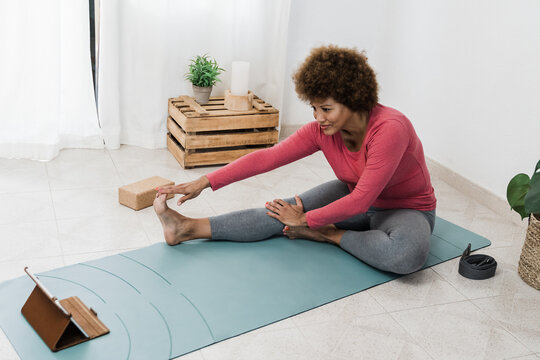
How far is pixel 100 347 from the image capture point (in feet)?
5.51

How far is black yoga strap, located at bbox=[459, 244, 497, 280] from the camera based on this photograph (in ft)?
7.21

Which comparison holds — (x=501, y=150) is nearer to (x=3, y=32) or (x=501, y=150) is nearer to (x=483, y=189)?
(x=483, y=189)

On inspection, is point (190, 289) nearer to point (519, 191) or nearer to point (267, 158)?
point (267, 158)

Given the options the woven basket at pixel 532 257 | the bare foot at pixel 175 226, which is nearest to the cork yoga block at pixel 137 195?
the bare foot at pixel 175 226

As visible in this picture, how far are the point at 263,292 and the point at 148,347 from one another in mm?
455

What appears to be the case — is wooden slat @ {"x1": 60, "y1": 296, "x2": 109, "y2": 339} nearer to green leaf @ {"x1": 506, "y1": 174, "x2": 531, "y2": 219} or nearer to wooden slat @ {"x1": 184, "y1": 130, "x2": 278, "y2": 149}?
wooden slat @ {"x1": 184, "y1": 130, "x2": 278, "y2": 149}

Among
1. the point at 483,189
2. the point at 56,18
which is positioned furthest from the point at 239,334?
the point at 56,18

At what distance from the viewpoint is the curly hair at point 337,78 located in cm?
190

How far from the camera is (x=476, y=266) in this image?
7.20 ft

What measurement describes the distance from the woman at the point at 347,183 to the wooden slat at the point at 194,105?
886 mm

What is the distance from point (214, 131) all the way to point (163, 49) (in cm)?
51

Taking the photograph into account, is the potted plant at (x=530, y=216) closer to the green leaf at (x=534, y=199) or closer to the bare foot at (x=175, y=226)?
the green leaf at (x=534, y=199)

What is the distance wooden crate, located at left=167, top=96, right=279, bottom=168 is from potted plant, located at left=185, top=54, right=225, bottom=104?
2.2 inches

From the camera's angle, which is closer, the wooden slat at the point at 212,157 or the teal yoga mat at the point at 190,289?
the teal yoga mat at the point at 190,289
